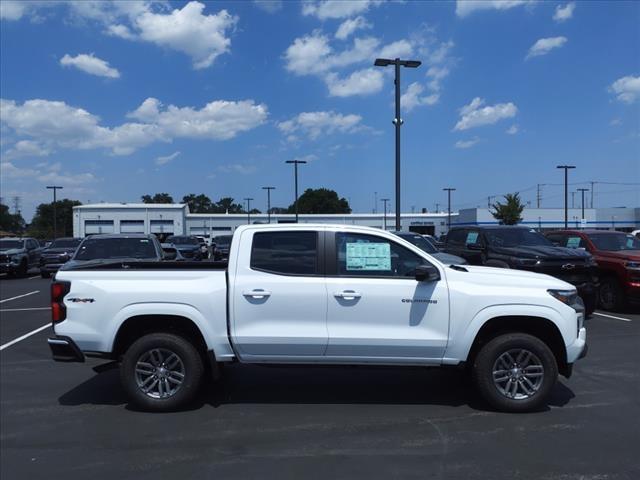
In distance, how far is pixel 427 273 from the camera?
5.40 meters

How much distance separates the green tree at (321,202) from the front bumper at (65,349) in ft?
408

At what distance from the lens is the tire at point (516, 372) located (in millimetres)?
5441

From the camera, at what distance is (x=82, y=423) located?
17.6ft

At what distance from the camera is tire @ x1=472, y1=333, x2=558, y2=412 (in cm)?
544

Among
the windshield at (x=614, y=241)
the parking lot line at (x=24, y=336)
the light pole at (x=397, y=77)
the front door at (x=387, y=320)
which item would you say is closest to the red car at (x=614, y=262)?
the windshield at (x=614, y=241)

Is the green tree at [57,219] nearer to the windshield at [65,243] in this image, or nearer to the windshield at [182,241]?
the windshield at [182,241]

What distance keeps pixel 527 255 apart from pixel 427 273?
6858 millimetres

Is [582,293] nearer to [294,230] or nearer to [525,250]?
[525,250]

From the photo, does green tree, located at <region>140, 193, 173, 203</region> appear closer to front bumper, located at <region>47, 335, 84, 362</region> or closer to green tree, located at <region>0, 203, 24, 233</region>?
green tree, located at <region>0, 203, 24, 233</region>

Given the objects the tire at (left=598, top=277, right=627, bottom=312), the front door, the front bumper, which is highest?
the front door

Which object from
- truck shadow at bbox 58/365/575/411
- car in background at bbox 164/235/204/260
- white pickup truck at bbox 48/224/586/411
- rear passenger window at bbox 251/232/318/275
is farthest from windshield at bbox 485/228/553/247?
car in background at bbox 164/235/204/260

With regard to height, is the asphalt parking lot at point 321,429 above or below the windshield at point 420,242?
below

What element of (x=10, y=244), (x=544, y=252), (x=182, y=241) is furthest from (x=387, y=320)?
(x=182, y=241)

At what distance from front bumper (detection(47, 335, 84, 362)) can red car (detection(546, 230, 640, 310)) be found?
35.0 feet
